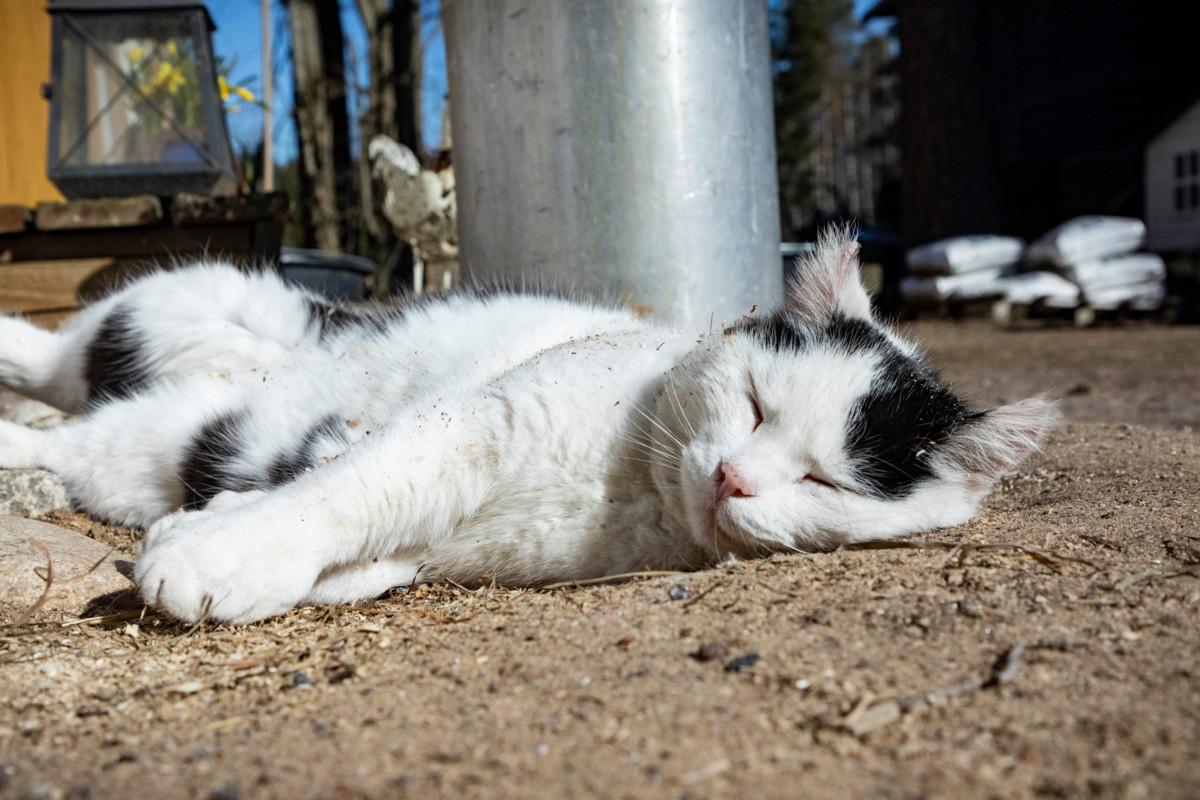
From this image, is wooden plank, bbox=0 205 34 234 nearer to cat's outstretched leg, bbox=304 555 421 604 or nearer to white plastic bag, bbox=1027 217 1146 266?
cat's outstretched leg, bbox=304 555 421 604

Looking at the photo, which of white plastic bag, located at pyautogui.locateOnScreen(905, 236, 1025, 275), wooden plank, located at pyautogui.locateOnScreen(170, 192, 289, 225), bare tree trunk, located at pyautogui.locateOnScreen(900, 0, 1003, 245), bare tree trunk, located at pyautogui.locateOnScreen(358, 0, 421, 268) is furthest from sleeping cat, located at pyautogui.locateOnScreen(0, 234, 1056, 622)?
bare tree trunk, located at pyautogui.locateOnScreen(900, 0, 1003, 245)

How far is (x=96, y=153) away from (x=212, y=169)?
483mm

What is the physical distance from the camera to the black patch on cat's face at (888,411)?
1854 millimetres

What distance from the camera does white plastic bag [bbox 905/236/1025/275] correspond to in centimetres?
989

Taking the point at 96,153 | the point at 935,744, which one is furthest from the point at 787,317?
the point at 96,153

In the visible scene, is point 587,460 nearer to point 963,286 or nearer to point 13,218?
point 13,218

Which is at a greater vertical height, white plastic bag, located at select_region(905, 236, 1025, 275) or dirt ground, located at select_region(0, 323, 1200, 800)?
white plastic bag, located at select_region(905, 236, 1025, 275)

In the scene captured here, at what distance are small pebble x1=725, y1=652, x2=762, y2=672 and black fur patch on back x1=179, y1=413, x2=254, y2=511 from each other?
143 centimetres

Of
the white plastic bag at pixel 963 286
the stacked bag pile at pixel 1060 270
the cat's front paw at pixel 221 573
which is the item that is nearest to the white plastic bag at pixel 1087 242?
the stacked bag pile at pixel 1060 270

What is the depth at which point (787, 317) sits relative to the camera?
2.10 meters

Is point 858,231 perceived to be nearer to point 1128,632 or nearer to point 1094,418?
point 1128,632

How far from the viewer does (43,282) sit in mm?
3982

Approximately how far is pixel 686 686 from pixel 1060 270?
9.90m

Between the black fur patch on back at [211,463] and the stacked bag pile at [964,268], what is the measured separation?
8797mm
